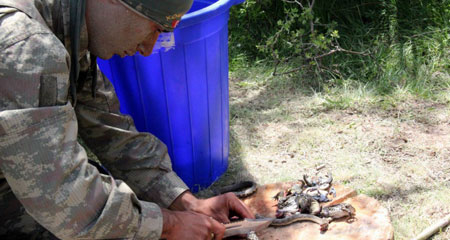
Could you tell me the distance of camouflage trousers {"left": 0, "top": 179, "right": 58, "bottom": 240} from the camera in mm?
2199

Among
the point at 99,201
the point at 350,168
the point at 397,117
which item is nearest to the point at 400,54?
the point at 397,117

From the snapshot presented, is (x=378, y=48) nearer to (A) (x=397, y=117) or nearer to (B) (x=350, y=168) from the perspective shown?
(A) (x=397, y=117)

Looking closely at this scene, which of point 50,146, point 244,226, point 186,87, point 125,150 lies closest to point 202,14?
point 186,87

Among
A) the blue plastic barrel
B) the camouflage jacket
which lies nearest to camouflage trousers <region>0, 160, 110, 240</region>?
the camouflage jacket

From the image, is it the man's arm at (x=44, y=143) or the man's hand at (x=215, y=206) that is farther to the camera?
the man's hand at (x=215, y=206)

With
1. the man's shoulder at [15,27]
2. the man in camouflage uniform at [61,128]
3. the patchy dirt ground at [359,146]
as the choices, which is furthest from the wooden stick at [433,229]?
the man's shoulder at [15,27]

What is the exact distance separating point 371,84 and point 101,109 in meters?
2.89

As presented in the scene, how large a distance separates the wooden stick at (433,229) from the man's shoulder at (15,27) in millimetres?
2230

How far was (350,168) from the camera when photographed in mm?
3572

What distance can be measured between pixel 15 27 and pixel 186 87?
1.29m

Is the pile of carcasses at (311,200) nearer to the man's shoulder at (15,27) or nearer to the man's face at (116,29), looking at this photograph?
the man's face at (116,29)

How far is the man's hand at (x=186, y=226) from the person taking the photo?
6.70ft

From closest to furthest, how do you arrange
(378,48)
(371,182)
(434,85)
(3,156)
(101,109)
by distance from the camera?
1. (3,156)
2. (101,109)
3. (371,182)
4. (434,85)
5. (378,48)

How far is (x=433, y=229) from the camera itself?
287 centimetres
